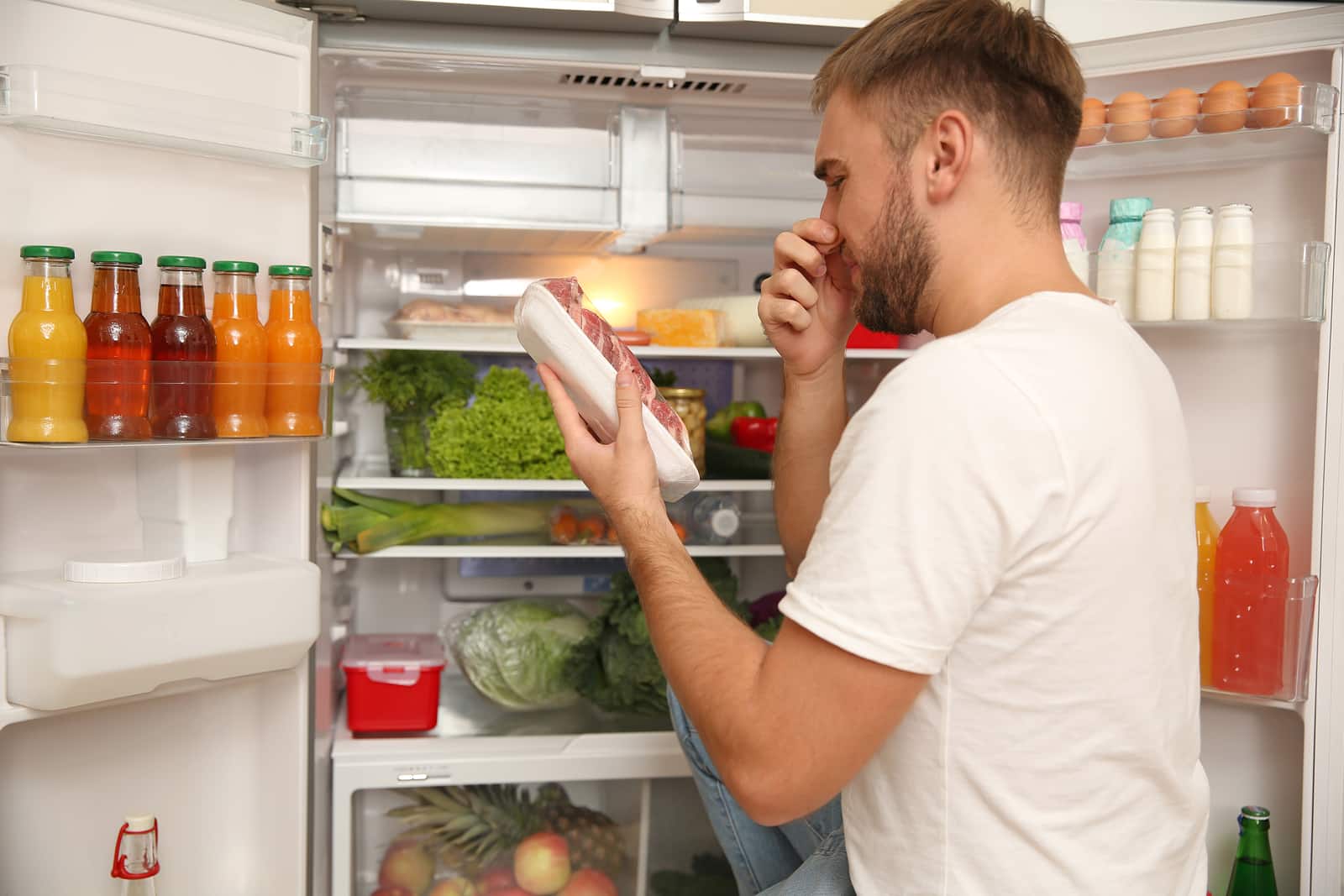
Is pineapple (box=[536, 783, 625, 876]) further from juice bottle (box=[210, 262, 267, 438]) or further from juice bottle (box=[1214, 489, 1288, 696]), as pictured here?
juice bottle (box=[1214, 489, 1288, 696])

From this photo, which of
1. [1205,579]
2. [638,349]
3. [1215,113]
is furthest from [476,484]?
[1215,113]

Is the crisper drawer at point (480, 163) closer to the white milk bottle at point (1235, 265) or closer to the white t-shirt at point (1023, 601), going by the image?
the white milk bottle at point (1235, 265)

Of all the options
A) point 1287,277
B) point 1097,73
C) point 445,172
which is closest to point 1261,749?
point 1287,277

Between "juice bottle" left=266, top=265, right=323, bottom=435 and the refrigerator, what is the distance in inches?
1.2

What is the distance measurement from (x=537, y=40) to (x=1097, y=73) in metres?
0.89

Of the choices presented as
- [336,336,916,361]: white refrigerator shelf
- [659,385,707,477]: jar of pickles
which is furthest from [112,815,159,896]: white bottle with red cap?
[659,385,707,477]: jar of pickles

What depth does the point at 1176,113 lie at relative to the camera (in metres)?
1.72

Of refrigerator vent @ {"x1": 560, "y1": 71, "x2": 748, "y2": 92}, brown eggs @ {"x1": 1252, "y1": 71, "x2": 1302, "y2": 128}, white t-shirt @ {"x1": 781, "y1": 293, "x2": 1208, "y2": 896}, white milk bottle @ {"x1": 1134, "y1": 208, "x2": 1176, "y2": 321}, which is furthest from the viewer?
refrigerator vent @ {"x1": 560, "y1": 71, "x2": 748, "y2": 92}

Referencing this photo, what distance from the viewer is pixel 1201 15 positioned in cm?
181

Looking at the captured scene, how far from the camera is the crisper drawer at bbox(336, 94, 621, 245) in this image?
1.96 metres

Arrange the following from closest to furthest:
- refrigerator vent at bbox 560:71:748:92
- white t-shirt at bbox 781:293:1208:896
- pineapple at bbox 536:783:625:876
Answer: white t-shirt at bbox 781:293:1208:896
refrigerator vent at bbox 560:71:748:92
pineapple at bbox 536:783:625:876

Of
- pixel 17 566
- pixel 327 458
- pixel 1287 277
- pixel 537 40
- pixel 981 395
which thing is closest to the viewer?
pixel 981 395

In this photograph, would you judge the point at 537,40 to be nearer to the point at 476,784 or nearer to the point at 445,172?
the point at 445,172

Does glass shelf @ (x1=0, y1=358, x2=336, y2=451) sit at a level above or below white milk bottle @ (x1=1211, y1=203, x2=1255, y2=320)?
below
